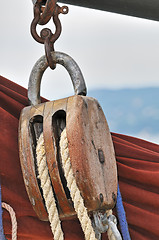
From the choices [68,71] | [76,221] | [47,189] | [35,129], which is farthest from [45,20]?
[76,221]

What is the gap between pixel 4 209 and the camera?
3.12 feet

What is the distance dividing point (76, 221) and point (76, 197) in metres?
0.32

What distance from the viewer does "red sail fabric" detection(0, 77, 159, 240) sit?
95 cm

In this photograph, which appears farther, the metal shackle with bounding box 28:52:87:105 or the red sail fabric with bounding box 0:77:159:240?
the red sail fabric with bounding box 0:77:159:240

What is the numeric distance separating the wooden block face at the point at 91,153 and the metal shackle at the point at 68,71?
0.04 metres

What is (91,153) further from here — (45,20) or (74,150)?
(45,20)

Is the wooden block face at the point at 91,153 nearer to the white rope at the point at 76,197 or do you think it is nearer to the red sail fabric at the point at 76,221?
the white rope at the point at 76,197

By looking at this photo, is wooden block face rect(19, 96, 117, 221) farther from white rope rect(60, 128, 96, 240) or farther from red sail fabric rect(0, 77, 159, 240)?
red sail fabric rect(0, 77, 159, 240)

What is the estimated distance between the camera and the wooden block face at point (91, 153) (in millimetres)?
701

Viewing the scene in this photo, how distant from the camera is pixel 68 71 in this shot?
818mm

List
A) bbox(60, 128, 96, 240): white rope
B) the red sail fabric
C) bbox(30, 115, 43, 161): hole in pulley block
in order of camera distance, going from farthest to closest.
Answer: the red sail fabric → bbox(30, 115, 43, 161): hole in pulley block → bbox(60, 128, 96, 240): white rope

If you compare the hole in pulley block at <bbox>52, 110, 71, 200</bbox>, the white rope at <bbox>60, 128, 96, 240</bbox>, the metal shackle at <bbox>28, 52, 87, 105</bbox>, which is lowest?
the white rope at <bbox>60, 128, 96, 240</bbox>

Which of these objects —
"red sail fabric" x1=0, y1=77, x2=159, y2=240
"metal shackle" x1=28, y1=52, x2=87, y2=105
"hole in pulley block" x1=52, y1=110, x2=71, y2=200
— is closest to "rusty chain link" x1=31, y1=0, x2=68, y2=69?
"metal shackle" x1=28, y1=52, x2=87, y2=105

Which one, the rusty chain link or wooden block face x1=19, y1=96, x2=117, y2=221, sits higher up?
the rusty chain link
